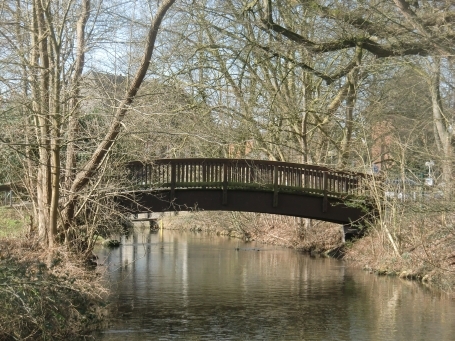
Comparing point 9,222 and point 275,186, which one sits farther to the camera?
point 275,186

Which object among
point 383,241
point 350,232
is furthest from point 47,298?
point 350,232

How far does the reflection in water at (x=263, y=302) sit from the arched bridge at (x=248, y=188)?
1.59 meters

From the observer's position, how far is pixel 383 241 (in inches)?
827

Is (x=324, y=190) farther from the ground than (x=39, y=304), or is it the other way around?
(x=324, y=190)

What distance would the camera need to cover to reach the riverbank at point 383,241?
17500mm

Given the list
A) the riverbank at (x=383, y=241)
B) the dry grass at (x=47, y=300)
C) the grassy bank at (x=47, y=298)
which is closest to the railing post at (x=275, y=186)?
the riverbank at (x=383, y=241)

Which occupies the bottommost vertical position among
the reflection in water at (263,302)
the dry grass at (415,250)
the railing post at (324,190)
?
the reflection in water at (263,302)

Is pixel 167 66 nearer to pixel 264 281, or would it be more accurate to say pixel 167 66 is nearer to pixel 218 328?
pixel 264 281

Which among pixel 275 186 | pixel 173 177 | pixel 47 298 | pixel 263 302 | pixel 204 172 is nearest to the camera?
pixel 47 298

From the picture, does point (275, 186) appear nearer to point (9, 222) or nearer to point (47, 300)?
point (9, 222)

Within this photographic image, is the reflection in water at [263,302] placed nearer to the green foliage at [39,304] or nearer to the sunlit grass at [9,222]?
the green foliage at [39,304]

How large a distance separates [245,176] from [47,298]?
37.9ft

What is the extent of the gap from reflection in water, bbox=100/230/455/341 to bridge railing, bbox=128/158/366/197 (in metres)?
2.19

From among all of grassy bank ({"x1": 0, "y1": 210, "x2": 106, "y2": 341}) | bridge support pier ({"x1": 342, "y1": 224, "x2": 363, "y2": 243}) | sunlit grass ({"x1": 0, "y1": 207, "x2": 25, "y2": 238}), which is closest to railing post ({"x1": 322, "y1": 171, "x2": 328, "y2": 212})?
bridge support pier ({"x1": 342, "y1": 224, "x2": 363, "y2": 243})
